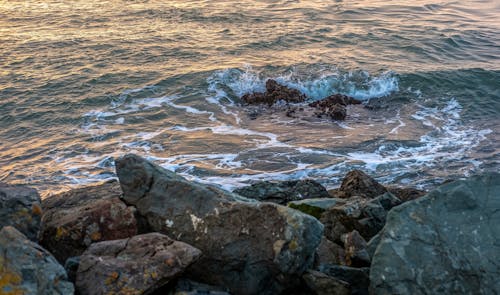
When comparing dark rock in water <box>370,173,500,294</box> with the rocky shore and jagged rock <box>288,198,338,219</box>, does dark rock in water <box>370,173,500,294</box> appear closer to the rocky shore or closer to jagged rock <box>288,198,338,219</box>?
the rocky shore

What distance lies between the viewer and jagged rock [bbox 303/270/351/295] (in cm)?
493

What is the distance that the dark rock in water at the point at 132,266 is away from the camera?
14.4ft

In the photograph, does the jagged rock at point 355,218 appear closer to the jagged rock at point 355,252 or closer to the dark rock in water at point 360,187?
the jagged rock at point 355,252

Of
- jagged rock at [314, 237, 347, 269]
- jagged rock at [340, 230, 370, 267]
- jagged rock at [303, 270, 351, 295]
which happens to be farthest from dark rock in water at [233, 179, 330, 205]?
jagged rock at [303, 270, 351, 295]

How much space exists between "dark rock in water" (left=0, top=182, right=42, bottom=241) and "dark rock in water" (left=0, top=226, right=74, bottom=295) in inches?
32.7

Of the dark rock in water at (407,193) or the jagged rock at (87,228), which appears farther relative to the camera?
the dark rock in water at (407,193)

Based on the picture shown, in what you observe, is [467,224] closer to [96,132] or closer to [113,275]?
[113,275]

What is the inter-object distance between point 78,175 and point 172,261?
797 cm

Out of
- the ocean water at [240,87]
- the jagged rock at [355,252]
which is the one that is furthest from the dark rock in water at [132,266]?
the ocean water at [240,87]

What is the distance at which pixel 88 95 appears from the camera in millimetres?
17328

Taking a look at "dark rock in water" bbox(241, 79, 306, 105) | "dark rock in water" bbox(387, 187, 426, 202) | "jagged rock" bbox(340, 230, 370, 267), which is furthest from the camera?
"dark rock in water" bbox(241, 79, 306, 105)

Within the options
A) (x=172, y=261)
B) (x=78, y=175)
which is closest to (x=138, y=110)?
(x=78, y=175)

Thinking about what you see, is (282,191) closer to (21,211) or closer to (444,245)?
(444,245)

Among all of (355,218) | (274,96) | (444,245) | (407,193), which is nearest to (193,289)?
(444,245)
